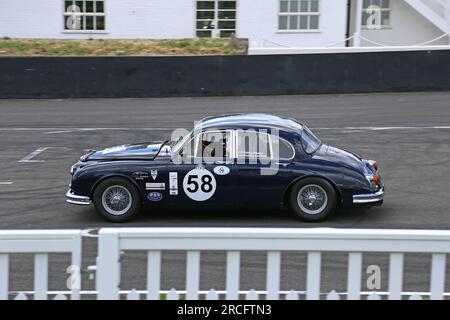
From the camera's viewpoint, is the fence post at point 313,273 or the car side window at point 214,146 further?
the car side window at point 214,146

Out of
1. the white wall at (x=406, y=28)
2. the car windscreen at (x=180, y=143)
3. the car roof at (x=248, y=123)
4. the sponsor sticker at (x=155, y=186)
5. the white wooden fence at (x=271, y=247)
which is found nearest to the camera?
the white wooden fence at (x=271, y=247)

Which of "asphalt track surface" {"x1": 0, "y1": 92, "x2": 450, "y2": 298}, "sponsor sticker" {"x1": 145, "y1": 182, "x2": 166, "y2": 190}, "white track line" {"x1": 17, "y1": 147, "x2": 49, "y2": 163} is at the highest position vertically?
"sponsor sticker" {"x1": 145, "y1": 182, "x2": 166, "y2": 190}

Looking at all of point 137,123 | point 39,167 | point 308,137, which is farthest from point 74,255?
point 137,123

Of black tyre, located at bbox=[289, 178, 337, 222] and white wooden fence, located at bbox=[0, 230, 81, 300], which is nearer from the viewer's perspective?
white wooden fence, located at bbox=[0, 230, 81, 300]

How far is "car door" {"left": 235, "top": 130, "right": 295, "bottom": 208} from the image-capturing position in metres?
10.5

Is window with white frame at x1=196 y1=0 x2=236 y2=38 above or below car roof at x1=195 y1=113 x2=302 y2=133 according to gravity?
above

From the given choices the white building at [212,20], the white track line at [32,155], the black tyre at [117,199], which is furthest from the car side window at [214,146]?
the white building at [212,20]

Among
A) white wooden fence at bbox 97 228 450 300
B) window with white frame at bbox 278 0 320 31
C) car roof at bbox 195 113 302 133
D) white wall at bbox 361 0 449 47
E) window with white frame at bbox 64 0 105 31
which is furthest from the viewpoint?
white wall at bbox 361 0 449 47

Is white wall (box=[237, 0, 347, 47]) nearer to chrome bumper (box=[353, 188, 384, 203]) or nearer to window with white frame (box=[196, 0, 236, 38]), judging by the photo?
window with white frame (box=[196, 0, 236, 38])

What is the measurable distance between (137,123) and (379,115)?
6061 mm

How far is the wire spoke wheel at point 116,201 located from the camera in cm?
1069

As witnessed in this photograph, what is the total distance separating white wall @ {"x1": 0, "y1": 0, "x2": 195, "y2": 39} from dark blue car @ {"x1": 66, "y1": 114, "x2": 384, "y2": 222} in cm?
2176

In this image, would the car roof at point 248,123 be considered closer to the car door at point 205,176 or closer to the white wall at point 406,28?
the car door at point 205,176

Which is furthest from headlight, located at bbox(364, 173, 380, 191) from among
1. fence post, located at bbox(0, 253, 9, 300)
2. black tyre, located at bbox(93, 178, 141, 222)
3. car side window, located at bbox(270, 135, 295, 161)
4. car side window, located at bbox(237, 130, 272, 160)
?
fence post, located at bbox(0, 253, 9, 300)
